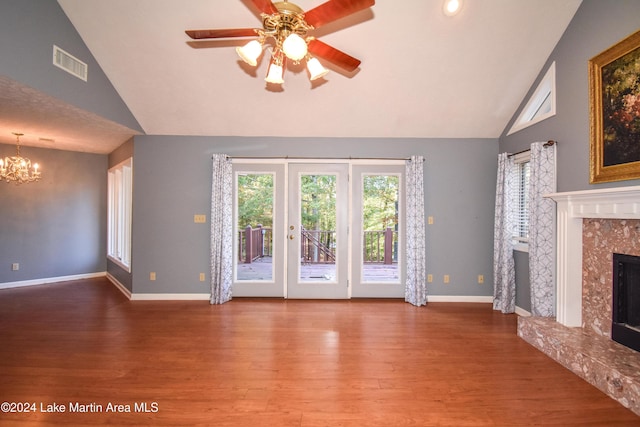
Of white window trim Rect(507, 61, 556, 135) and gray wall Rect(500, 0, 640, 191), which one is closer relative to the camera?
gray wall Rect(500, 0, 640, 191)

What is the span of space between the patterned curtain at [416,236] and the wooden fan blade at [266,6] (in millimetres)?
3108

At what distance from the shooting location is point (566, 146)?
316 cm

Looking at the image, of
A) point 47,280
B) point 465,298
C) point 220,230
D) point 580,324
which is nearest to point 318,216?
point 220,230

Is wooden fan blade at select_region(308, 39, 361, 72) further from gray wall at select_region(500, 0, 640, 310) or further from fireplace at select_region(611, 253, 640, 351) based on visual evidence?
fireplace at select_region(611, 253, 640, 351)

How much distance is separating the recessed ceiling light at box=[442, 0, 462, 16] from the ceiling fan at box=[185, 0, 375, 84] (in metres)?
1.57

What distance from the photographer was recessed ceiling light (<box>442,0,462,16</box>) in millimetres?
2900

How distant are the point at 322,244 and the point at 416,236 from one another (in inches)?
56.8

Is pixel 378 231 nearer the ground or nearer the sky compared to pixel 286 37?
nearer the ground

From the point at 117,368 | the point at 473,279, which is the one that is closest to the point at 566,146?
the point at 473,279

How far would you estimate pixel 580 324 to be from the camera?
293 cm

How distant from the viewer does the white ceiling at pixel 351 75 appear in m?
3.02

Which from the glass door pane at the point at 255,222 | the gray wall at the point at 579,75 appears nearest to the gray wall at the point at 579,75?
the gray wall at the point at 579,75

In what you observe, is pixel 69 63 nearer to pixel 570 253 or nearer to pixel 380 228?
pixel 380 228

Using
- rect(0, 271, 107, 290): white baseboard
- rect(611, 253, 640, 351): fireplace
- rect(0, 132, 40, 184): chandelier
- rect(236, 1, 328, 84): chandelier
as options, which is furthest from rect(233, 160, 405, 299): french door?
rect(0, 271, 107, 290): white baseboard
